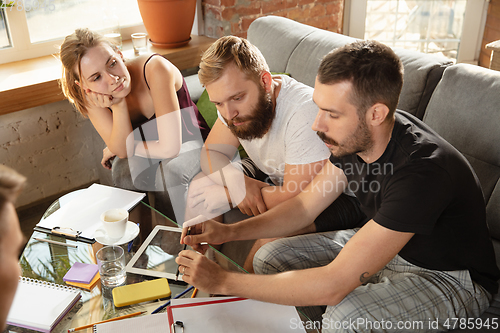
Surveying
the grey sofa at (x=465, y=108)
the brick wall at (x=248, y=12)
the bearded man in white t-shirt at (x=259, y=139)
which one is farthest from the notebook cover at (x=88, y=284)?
the brick wall at (x=248, y=12)

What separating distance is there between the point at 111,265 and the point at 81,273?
0.31 ft

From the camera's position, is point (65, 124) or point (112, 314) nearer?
point (112, 314)

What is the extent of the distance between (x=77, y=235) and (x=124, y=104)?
2.33 feet

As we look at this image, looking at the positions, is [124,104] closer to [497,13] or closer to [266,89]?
[266,89]

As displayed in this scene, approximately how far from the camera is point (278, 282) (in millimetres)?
1042

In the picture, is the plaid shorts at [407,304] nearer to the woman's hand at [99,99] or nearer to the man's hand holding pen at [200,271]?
the man's hand holding pen at [200,271]

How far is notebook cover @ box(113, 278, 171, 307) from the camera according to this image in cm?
103

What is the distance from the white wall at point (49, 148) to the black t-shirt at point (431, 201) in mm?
1806

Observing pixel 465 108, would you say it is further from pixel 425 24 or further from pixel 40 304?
pixel 425 24

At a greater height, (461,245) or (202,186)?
(461,245)

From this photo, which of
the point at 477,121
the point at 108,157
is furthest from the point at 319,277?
the point at 108,157

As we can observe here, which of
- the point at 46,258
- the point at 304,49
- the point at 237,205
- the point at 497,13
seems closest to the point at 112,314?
the point at 46,258

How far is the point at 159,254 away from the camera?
122 centimetres

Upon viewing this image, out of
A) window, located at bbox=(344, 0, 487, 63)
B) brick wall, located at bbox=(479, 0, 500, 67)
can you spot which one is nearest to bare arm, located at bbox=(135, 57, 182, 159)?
window, located at bbox=(344, 0, 487, 63)
